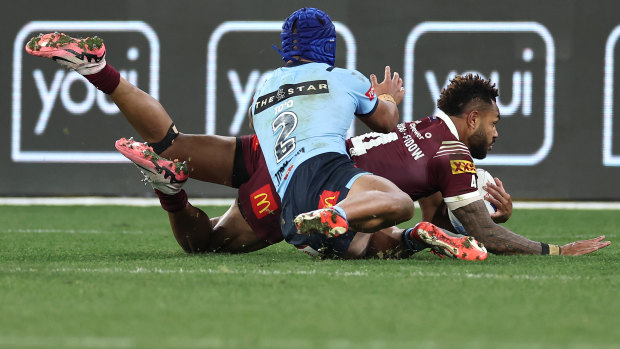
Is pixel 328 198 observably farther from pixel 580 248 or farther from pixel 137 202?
pixel 137 202

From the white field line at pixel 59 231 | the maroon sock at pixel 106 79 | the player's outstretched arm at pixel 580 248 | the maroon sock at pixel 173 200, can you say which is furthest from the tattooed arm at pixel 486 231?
the white field line at pixel 59 231

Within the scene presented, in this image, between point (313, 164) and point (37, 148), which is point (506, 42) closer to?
point (37, 148)

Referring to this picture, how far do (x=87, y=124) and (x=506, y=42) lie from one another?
4317 millimetres

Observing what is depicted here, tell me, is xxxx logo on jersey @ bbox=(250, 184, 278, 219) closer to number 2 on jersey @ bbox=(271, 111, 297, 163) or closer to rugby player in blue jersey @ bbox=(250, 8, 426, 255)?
rugby player in blue jersey @ bbox=(250, 8, 426, 255)

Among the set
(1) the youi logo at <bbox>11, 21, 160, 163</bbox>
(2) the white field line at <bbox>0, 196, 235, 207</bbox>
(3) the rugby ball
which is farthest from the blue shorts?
(1) the youi logo at <bbox>11, 21, 160, 163</bbox>

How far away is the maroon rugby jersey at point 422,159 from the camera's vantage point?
4953mm

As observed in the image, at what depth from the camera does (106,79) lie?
5000 mm

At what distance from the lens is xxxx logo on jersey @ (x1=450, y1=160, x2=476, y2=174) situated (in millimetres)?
4949

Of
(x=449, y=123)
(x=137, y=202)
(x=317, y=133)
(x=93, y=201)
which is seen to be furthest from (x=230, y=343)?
(x=93, y=201)

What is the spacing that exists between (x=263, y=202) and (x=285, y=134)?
554 mm

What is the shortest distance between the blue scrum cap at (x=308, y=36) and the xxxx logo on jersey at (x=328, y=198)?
0.85 meters

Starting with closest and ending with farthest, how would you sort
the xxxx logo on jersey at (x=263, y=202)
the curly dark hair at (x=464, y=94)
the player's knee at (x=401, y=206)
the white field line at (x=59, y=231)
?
the player's knee at (x=401, y=206)
the xxxx logo on jersey at (x=263, y=202)
the curly dark hair at (x=464, y=94)
the white field line at (x=59, y=231)

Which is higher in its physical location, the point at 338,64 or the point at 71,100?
the point at 338,64

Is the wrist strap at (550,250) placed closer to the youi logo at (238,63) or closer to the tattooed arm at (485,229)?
the tattooed arm at (485,229)
